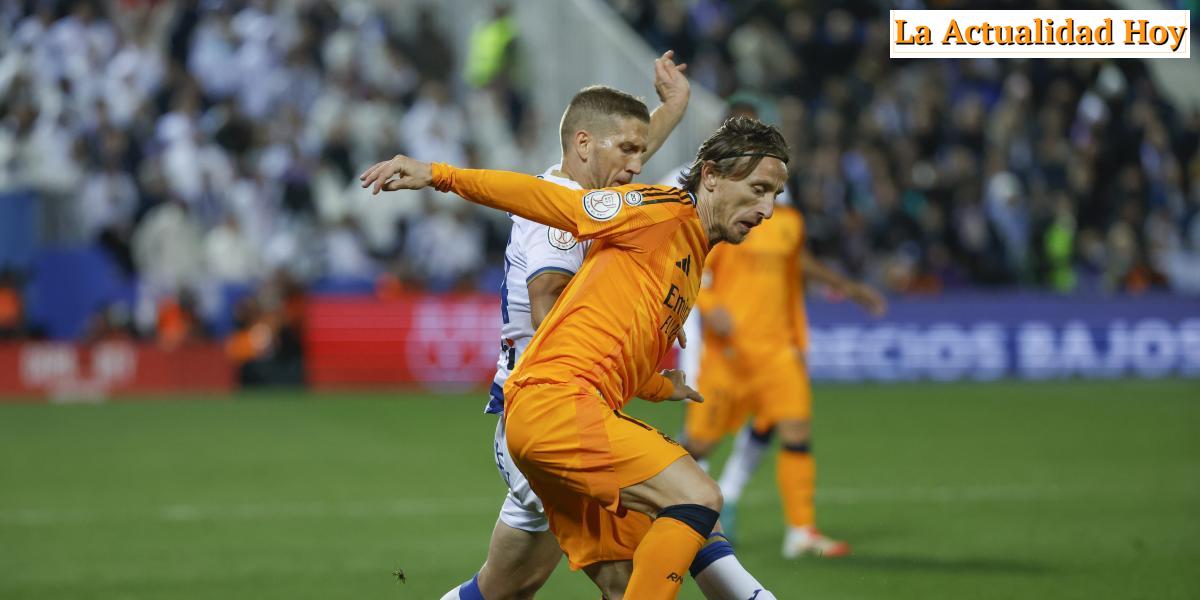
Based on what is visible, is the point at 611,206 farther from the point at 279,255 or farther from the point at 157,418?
the point at 279,255

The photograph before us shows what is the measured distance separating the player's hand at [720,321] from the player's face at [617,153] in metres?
3.46

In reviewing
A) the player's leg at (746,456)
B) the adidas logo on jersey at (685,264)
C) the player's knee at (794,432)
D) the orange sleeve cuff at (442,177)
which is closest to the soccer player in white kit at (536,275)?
the adidas logo on jersey at (685,264)

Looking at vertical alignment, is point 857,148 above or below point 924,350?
above

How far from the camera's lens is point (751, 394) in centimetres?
923

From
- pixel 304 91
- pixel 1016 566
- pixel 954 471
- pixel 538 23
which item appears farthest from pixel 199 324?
pixel 1016 566

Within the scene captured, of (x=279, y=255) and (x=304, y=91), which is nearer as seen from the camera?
(x=279, y=255)

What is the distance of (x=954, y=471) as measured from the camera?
40.7 ft

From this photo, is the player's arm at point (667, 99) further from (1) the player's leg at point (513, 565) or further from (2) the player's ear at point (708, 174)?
(1) the player's leg at point (513, 565)

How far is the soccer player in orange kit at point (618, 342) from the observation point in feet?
16.0

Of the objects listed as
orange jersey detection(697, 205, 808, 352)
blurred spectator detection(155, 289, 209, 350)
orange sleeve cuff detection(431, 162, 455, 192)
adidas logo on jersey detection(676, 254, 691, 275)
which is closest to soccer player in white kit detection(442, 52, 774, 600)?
adidas logo on jersey detection(676, 254, 691, 275)

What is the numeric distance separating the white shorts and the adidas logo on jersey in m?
0.96

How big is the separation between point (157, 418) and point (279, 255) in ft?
15.1

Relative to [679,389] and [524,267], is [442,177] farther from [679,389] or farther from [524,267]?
[679,389]

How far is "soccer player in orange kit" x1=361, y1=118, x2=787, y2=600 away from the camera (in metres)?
4.88
